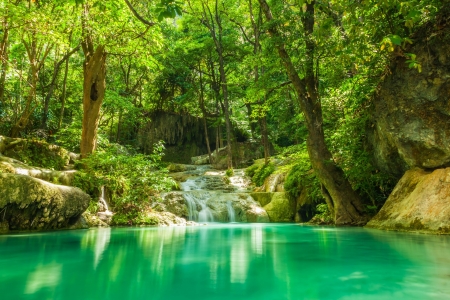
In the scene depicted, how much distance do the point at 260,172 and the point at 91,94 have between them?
9.08 metres

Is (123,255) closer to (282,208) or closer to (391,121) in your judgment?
(391,121)

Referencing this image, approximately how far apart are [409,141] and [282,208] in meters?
6.66

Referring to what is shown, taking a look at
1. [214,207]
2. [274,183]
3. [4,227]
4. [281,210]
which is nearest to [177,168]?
[274,183]

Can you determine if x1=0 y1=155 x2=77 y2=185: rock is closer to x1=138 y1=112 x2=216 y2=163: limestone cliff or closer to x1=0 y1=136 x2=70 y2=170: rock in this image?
x1=0 y1=136 x2=70 y2=170: rock

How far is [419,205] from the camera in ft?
19.6

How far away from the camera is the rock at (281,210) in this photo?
40.2ft

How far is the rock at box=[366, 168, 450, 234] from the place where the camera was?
548 cm

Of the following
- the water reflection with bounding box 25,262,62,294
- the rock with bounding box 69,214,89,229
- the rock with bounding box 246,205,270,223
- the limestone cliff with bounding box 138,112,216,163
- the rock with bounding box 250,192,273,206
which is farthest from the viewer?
the limestone cliff with bounding box 138,112,216,163

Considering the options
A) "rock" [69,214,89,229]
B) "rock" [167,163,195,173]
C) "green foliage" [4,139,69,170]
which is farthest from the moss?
"rock" [167,163,195,173]

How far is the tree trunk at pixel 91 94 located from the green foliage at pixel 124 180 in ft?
2.83

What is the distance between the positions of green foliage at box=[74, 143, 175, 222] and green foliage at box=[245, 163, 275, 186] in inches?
279

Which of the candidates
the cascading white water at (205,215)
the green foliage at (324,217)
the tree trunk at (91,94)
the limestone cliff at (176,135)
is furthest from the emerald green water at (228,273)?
the limestone cliff at (176,135)

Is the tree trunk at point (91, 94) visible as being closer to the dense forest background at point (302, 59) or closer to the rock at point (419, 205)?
the dense forest background at point (302, 59)

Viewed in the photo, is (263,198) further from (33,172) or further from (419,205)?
(33,172)
